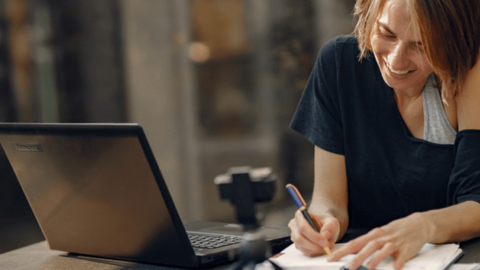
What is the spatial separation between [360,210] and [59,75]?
4.72 ft

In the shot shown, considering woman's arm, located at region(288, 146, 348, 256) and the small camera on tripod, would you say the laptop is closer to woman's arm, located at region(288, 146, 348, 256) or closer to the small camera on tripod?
woman's arm, located at region(288, 146, 348, 256)

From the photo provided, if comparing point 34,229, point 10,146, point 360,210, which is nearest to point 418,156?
point 360,210

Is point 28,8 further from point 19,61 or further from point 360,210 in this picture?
point 360,210

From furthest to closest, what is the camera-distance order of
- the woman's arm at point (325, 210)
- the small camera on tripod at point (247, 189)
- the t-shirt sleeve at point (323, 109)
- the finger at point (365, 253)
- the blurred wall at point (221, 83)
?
the blurred wall at point (221, 83), the t-shirt sleeve at point (323, 109), the woman's arm at point (325, 210), the finger at point (365, 253), the small camera on tripod at point (247, 189)

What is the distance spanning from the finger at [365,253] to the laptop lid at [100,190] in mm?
255

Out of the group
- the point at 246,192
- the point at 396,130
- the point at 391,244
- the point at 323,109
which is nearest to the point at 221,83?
the point at 323,109

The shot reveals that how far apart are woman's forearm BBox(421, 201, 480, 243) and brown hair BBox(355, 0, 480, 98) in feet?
0.83

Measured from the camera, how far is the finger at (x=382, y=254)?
2.15ft

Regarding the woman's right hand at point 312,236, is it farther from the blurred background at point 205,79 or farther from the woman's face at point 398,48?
the blurred background at point 205,79

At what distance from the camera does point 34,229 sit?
1.51 meters

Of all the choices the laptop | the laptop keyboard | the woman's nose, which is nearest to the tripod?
the laptop

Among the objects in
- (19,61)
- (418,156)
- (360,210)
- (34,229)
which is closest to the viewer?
(418,156)

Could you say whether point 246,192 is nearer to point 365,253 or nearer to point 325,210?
point 365,253

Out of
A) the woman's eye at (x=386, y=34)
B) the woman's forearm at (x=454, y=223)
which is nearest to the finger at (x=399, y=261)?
the woman's forearm at (x=454, y=223)
